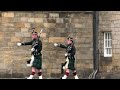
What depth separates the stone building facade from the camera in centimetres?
1948

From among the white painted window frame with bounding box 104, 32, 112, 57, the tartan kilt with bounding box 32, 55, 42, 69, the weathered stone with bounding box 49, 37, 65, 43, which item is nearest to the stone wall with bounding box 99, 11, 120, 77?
the white painted window frame with bounding box 104, 32, 112, 57

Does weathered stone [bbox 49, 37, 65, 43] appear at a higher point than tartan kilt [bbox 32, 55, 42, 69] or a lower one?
higher

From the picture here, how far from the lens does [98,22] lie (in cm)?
1953

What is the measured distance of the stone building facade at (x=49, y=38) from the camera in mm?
19484

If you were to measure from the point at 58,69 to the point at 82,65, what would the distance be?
3.77 ft

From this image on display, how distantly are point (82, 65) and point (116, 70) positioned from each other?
1.64 metres

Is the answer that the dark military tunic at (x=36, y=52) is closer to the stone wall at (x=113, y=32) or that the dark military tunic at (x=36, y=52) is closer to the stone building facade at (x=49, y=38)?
the stone building facade at (x=49, y=38)

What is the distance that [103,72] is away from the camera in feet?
63.5

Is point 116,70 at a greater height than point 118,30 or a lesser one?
lesser

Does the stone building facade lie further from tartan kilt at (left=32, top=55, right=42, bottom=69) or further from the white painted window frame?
tartan kilt at (left=32, top=55, right=42, bottom=69)
